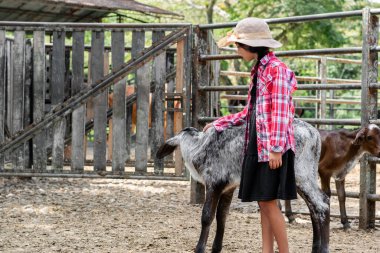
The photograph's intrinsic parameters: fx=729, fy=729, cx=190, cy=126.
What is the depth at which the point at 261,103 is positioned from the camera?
439 cm

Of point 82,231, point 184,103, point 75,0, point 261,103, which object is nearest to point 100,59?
point 184,103

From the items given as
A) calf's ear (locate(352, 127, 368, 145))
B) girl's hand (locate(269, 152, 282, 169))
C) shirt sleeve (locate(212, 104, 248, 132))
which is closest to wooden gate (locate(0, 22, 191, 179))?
calf's ear (locate(352, 127, 368, 145))

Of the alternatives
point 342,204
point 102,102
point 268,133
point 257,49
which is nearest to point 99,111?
point 102,102

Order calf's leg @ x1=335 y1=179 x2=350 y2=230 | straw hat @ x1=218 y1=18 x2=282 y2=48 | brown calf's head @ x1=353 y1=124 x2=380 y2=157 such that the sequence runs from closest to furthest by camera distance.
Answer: straw hat @ x1=218 y1=18 x2=282 y2=48 < brown calf's head @ x1=353 y1=124 x2=380 y2=157 < calf's leg @ x1=335 y1=179 x2=350 y2=230

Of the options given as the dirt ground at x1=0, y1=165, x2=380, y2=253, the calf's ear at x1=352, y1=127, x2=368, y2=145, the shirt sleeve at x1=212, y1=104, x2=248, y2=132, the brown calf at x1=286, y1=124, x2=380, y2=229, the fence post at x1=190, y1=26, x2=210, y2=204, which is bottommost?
the dirt ground at x1=0, y1=165, x2=380, y2=253

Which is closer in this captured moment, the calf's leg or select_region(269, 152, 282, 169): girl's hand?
select_region(269, 152, 282, 169): girl's hand

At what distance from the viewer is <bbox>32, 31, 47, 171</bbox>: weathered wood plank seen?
313 inches

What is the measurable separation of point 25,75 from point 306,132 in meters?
4.24

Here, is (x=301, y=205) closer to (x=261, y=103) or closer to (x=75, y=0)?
(x=261, y=103)

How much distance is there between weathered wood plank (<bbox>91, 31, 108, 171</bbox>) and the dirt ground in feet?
1.70

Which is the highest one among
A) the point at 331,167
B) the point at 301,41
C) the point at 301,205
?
the point at 301,41

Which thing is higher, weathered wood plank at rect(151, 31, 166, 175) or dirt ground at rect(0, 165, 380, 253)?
weathered wood plank at rect(151, 31, 166, 175)

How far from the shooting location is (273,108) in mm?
4305

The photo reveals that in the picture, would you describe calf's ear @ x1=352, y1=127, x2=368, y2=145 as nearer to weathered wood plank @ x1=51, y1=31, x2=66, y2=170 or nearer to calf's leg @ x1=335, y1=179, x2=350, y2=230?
calf's leg @ x1=335, y1=179, x2=350, y2=230
